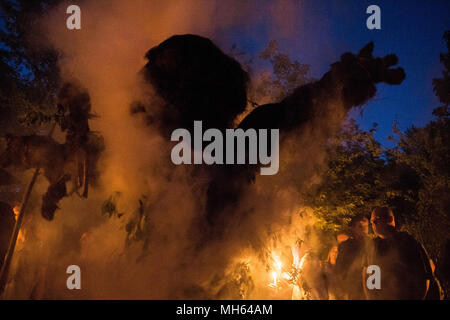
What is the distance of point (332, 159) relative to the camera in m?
10.1

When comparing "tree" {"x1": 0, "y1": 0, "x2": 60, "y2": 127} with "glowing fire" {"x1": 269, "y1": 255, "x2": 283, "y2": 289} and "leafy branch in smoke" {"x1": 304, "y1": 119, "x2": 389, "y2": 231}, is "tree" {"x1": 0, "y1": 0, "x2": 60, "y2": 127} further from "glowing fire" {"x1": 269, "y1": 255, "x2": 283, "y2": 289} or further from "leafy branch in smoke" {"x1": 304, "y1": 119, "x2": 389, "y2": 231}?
"leafy branch in smoke" {"x1": 304, "y1": 119, "x2": 389, "y2": 231}

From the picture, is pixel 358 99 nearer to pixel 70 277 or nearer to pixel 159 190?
pixel 159 190

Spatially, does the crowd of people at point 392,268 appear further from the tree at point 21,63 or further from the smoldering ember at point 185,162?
the tree at point 21,63

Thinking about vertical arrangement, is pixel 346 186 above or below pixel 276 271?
above

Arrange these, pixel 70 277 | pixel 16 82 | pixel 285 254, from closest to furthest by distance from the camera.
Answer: pixel 70 277
pixel 285 254
pixel 16 82

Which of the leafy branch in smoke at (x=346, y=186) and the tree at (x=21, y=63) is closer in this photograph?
the tree at (x=21, y=63)

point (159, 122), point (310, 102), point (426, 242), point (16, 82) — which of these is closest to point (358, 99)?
point (310, 102)

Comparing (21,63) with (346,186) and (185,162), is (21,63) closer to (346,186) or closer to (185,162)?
(185,162)

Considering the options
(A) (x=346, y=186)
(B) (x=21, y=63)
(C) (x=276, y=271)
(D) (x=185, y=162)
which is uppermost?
(B) (x=21, y=63)

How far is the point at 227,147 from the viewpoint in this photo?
8.66ft

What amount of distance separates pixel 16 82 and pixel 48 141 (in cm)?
888

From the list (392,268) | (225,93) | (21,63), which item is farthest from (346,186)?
(21,63)

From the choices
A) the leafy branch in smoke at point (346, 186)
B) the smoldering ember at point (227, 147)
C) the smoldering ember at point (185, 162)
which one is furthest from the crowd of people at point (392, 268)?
the leafy branch in smoke at point (346, 186)

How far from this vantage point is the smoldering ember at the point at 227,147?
8.18 ft
